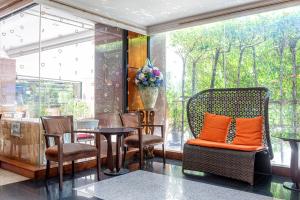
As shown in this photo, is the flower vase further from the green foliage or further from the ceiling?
the ceiling

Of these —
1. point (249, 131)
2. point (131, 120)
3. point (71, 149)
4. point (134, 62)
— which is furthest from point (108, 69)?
point (249, 131)

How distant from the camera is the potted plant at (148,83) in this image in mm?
4996

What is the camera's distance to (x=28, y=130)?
403cm

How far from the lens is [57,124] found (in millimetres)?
3760

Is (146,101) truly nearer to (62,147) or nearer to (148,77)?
(148,77)

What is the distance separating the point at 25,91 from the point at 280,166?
403 centimetres

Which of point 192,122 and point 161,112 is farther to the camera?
point 161,112

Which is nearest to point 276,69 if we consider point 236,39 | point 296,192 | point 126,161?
point 236,39

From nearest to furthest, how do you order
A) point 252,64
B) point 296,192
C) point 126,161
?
point 296,192
point 252,64
point 126,161

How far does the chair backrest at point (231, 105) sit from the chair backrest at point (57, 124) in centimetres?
203

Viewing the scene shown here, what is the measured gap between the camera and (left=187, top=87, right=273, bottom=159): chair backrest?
3901 millimetres

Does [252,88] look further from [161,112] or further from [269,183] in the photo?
[161,112]

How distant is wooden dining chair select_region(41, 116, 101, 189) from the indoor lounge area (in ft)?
0.05

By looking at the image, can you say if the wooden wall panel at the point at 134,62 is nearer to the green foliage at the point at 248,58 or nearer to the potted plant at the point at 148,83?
the potted plant at the point at 148,83
